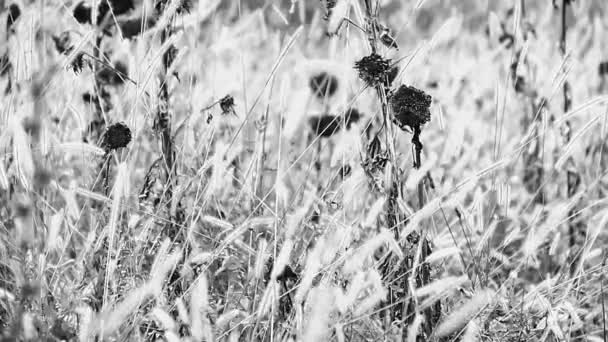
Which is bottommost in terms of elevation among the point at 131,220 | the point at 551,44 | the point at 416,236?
the point at 131,220

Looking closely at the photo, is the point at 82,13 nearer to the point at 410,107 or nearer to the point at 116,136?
the point at 116,136

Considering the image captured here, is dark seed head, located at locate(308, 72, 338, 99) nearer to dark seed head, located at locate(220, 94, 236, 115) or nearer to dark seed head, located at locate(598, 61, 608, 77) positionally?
dark seed head, located at locate(220, 94, 236, 115)

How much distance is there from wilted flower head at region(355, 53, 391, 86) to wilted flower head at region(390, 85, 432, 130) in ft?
0.16

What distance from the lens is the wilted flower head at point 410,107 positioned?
1.10 metres

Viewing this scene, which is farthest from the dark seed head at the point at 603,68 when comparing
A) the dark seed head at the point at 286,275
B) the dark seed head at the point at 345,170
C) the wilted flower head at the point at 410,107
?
the dark seed head at the point at 286,275

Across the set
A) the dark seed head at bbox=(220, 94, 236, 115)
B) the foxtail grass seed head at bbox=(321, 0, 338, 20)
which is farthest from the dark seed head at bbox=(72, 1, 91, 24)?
the foxtail grass seed head at bbox=(321, 0, 338, 20)

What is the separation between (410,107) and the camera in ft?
3.60

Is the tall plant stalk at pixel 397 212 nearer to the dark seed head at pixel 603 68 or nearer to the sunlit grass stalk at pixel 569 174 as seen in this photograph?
the sunlit grass stalk at pixel 569 174

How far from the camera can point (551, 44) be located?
147 inches

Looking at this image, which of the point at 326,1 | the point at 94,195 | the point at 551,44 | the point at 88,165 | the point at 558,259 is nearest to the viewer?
the point at 94,195

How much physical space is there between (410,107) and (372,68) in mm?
93

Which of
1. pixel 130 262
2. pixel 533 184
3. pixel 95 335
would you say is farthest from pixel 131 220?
pixel 533 184

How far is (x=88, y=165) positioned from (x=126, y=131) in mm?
350

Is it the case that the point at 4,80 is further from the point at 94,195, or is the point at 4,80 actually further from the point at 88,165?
the point at 94,195
